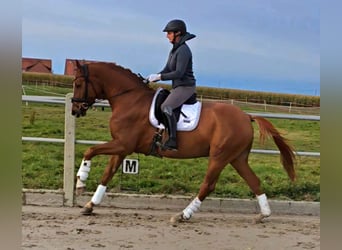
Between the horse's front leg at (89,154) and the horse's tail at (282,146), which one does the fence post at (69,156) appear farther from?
the horse's tail at (282,146)

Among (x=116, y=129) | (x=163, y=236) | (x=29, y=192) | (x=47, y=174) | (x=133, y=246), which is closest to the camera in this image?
(x=133, y=246)

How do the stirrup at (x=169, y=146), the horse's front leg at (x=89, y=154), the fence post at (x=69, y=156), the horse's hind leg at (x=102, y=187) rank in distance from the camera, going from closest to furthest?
the horse's front leg at (x=89, y=154) → the stirrup at (x=169, y=146) → the horse's hind leg at (x=102, y=187) → the fence post at (x=69, y=156)

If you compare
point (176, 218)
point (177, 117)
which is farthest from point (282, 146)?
point (176, 218)

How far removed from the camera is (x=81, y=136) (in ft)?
32.2

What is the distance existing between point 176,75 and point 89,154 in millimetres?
1440

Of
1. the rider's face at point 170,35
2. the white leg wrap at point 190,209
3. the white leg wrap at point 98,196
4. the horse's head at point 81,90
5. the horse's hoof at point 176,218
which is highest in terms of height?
the rider's face at point 170,35

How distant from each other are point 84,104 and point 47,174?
6.28 ft

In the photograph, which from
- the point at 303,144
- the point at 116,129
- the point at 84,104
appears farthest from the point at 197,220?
the point at 303,144

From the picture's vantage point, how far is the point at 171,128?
18.2 ft

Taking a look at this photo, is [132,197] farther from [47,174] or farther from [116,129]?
[47,174]

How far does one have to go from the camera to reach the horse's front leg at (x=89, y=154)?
5.50 metres

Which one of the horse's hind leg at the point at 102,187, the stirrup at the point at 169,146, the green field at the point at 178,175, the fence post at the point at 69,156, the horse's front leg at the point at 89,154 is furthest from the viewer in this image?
the green field at the point at 178,175

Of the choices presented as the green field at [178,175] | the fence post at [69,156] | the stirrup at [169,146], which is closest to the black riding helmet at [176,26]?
the stirrup at [169,146]

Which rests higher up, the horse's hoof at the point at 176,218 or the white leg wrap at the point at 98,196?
the white leg wrap at the point at 98,196
